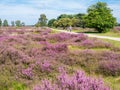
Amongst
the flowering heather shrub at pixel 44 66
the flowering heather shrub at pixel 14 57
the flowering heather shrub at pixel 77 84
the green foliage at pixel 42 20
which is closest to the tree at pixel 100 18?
the flowering heather shrub at pixel 14 57

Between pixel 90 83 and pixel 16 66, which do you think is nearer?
pixel 90 83

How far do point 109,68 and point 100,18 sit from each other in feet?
145

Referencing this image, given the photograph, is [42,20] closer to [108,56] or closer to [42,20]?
[42,20]

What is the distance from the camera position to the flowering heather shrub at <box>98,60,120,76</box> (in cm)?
873

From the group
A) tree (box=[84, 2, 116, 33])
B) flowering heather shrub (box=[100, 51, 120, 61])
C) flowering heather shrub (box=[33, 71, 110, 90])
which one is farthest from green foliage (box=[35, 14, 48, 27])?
flowering heather shrub (box=[33, 71, 110, 90])

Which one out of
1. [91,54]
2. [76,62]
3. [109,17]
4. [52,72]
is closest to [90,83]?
[52,72]

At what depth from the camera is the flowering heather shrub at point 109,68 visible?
873cm

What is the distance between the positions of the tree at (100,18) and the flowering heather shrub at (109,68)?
4260cm

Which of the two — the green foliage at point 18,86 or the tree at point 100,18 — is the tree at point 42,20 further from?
the green foliage at point 18,86

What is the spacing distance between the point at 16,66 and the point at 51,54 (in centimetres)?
267

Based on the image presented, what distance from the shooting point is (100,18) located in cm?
5234

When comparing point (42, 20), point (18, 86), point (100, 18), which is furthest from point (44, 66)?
point (42, 20)

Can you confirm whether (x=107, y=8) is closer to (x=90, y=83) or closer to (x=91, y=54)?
(x=91, y=54)

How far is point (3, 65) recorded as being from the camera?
9.15 metres
